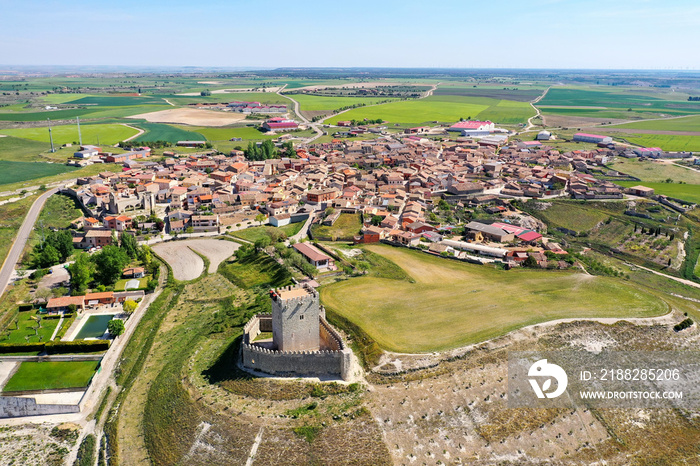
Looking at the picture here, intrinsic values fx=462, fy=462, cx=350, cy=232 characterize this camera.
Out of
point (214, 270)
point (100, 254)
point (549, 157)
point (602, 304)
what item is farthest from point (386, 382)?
point (549, 157)

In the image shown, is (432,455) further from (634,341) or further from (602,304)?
(602,304)

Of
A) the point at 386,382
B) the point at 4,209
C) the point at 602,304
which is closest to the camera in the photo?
the point at 386,382

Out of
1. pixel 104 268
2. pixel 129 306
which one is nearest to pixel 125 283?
pixel 104 268

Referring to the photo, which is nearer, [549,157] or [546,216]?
[546,216]

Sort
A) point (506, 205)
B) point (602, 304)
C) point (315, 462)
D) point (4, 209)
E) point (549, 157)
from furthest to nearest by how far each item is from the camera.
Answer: point (549, 157)
point (506, 205)
point (4, 209)
point (602, 304)
point (315, 462)

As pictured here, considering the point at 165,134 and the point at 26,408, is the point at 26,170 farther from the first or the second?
the point at 26,408

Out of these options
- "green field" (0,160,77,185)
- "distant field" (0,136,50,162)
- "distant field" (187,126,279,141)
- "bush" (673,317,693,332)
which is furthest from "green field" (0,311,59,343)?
"distant field" (187,126,279,141)

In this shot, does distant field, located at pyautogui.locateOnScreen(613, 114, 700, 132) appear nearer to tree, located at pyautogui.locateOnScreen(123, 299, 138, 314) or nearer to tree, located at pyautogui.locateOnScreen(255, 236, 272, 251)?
tree, located at pyautogui.locateOnScreen(255, 236, 272, 251)
